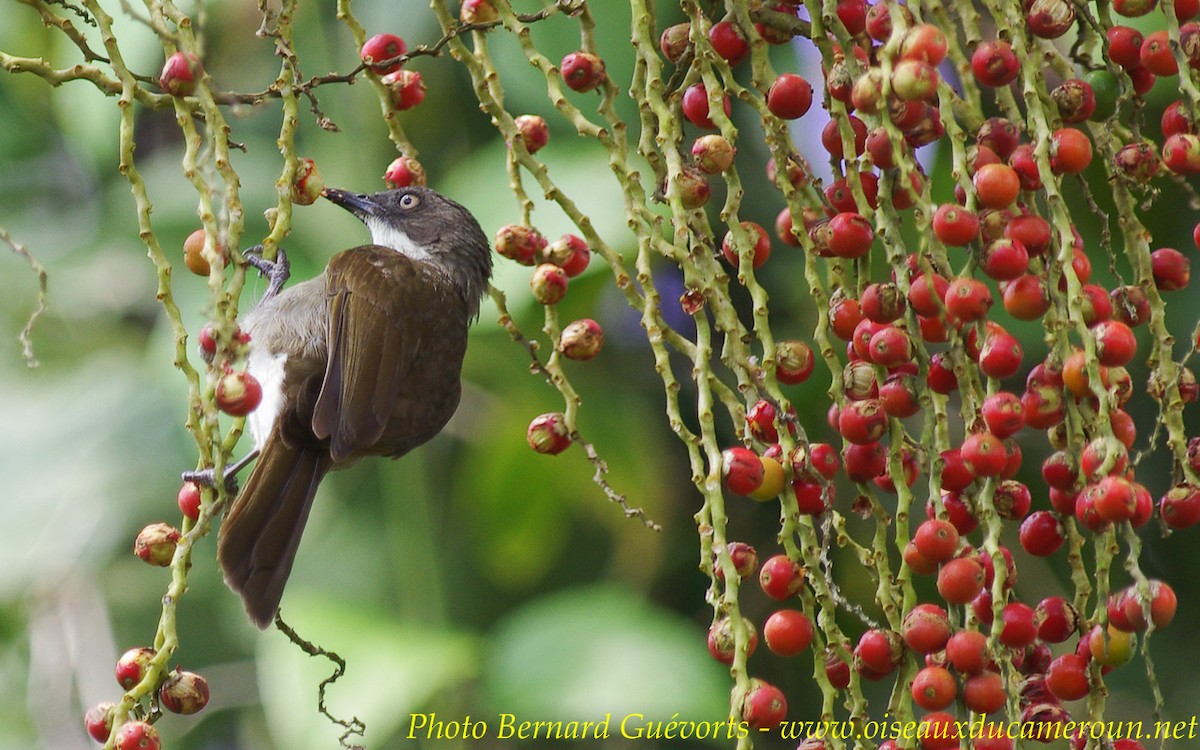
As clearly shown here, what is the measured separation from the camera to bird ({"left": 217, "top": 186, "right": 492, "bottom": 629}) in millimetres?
2135

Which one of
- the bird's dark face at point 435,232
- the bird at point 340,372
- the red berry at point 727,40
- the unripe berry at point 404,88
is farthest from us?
the bird's dark face at point 435,232

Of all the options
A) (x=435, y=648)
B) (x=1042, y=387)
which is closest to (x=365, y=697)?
(x=435, y=648)

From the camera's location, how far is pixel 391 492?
3447mm

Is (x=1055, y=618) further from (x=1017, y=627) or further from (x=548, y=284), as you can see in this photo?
(x=548, y=284)

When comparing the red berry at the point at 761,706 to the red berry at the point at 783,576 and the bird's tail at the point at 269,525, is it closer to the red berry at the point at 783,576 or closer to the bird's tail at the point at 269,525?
the red berry at the point at 783,576

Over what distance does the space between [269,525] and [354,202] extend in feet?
3.32

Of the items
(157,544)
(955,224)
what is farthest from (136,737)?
(955,224)

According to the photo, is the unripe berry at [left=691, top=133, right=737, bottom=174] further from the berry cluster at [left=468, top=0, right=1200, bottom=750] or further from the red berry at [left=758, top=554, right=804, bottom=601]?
the red berry at [left=758, top=554, right=804, bottom=601]

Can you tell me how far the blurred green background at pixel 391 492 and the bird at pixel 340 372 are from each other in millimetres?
381

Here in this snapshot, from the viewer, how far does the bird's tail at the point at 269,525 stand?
175 cm

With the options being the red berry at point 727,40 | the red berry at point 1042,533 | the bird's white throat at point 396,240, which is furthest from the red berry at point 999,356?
the bird's white throat at point 396,240

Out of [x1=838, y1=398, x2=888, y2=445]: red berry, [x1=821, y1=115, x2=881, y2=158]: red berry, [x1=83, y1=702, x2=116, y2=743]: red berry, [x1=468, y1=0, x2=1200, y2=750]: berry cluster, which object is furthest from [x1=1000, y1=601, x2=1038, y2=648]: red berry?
[x1=83, y1=702, x2=116, y2=743]: red berry

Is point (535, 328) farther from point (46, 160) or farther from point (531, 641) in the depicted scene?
point (46, 160)

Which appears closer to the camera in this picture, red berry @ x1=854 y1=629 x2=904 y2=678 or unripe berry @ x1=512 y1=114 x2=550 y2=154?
red berry @ x1=854 y1=629 x2=904 y2=678
